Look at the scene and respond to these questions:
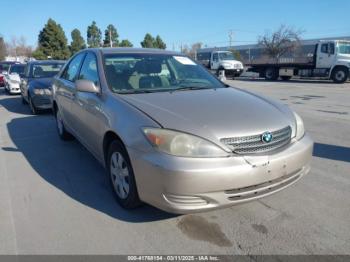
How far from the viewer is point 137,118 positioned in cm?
298

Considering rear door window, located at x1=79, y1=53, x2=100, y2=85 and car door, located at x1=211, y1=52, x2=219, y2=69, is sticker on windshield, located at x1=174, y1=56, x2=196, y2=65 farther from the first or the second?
car door, located at x1=211, y1=52, x2=219, y2=69

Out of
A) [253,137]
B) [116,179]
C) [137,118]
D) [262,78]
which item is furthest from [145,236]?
[262,78]

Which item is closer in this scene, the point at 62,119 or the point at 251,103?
the point at 251,103

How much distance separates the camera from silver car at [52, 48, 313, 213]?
105 inches

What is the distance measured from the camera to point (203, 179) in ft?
8.54

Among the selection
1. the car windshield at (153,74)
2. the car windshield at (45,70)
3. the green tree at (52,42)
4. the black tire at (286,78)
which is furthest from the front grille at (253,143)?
the green tree at (52,42)

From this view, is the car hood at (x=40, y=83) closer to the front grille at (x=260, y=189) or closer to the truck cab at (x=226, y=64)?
the front grille at (x=260, y=189)

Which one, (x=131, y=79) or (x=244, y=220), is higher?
(x=131, y=79)

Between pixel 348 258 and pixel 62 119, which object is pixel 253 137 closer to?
pixel 348 258

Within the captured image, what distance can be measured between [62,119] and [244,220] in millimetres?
3928

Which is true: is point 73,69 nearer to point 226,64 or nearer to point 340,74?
point 340,74

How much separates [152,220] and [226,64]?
24.7m

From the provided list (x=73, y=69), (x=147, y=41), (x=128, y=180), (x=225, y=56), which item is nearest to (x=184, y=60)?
(x=73, y=69)

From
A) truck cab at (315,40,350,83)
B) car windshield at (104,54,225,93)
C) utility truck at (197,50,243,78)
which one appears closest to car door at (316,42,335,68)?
truck cab at (315,40,350,83)
